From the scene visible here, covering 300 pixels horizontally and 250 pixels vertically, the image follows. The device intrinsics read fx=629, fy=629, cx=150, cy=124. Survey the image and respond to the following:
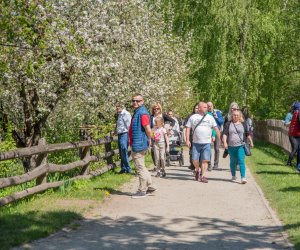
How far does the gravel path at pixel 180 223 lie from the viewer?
25.7 ft

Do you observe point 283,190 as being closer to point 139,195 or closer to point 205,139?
point 205,139

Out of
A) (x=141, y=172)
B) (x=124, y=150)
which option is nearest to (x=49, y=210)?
(x=141, y=172)

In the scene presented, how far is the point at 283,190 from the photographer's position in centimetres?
1276

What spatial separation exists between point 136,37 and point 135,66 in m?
2.28

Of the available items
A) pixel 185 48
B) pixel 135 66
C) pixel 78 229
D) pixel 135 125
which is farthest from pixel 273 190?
pixel 185 48

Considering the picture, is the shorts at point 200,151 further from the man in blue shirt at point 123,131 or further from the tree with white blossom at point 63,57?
the tree with white blossom at point 63,57

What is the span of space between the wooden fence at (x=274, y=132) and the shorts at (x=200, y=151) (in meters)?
9.87

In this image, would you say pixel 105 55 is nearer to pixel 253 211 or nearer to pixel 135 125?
pixel 135 125

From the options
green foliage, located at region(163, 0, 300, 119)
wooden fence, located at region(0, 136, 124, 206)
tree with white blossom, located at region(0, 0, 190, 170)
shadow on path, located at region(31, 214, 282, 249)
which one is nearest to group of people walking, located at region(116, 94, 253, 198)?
wooden fence, located at region(0, 136, 124, 206)

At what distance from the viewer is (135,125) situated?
474 inches

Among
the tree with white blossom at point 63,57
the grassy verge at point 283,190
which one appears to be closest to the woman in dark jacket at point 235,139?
the grassy verge at point 283,190

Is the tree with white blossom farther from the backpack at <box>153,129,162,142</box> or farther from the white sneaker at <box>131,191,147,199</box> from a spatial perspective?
the white sneaker at <box>131,191,147,199</box>

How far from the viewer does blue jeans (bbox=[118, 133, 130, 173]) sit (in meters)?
16.1

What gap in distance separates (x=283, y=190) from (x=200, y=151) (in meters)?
2.51
